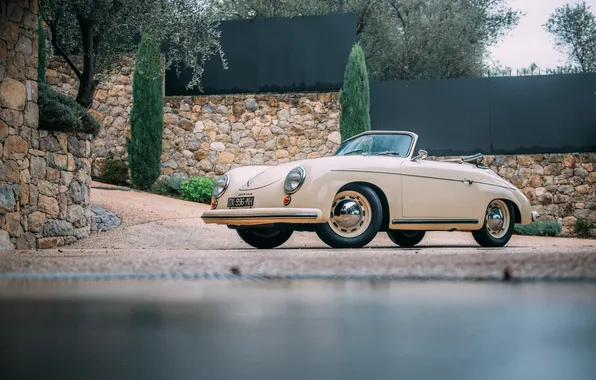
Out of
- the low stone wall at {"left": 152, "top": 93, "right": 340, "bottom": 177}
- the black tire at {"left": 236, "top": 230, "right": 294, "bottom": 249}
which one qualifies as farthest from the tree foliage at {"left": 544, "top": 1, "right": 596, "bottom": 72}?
the black tire at {"left": 236, "top": 230, "right": 294, "bottom": 249}

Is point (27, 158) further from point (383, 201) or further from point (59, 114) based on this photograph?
point (383, 201)

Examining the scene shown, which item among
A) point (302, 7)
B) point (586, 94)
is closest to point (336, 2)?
point (302, 7)

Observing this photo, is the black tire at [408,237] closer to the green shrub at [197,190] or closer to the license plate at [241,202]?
the license plate at [241,202]

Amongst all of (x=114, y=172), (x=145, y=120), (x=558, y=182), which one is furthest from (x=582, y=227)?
(x=114, y=172)

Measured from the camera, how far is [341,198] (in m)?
5.54

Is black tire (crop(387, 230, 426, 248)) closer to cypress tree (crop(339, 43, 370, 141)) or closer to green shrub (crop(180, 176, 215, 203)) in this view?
cypress tree (crop(339, 43, 370, 141))

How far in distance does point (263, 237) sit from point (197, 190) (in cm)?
749

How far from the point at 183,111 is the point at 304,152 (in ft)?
9.79

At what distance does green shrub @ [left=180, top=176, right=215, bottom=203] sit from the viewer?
13.8m

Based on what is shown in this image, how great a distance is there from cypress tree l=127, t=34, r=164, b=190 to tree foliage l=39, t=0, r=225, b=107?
2124 millimetres

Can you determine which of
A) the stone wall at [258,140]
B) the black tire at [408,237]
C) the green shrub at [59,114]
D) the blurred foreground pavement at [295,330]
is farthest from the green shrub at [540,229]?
the blurred foreground pavement at [295,330]

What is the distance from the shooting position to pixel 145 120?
46.8 feet

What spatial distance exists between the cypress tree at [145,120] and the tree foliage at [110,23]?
212 centimetres

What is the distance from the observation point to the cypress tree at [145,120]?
1415cm
